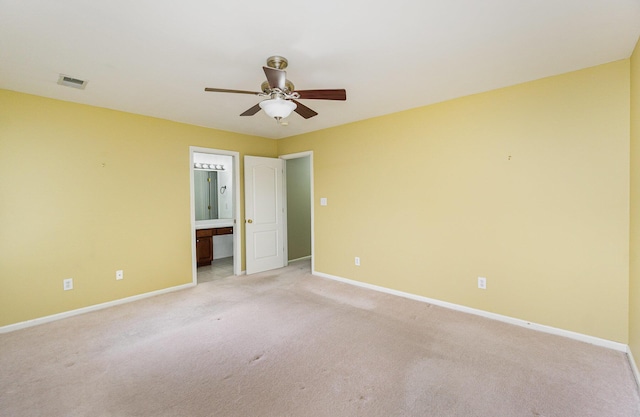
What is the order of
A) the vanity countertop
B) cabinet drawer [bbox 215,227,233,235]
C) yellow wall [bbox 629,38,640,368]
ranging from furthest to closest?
cabinet drawer [bbox 215,227,233,235] < the vanity countertop < yellow wall [bbox 629,38,640,368]

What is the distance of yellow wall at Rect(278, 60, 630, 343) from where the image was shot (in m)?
2.42

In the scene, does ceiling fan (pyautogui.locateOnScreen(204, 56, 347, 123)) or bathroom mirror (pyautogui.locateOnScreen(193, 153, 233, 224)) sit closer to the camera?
ceiling fan (pyautogui.locateOnScreen(204, 56, 347, 123))

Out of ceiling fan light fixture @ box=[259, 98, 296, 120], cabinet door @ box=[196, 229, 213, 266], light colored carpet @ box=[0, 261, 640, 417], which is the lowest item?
light colored carpet @ box=[0, 261, 640, 417]

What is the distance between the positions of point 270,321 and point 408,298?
1807 mm

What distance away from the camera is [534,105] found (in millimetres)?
2725

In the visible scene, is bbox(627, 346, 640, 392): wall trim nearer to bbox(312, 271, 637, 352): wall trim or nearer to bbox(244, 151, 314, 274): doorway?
bbox(312, 271, 637, 352): wall trim

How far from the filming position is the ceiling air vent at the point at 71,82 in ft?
8.60

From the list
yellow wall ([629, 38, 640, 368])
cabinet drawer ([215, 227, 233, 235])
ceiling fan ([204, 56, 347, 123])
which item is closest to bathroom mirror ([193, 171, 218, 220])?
cabinet drawer ([215, 227, 233, 235])

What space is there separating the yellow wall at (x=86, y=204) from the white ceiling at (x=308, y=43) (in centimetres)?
44

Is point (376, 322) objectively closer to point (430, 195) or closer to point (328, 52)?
point (430, 195)

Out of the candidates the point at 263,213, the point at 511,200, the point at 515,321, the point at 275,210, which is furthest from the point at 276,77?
the point at 275,210

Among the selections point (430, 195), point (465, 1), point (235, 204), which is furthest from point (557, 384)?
point (235, 204)

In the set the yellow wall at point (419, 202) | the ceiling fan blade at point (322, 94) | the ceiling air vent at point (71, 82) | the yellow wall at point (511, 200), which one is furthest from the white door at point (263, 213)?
the ceiling fan blade at point (322, 94)

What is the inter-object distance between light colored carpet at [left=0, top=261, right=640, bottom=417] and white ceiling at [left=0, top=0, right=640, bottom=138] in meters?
2.44
